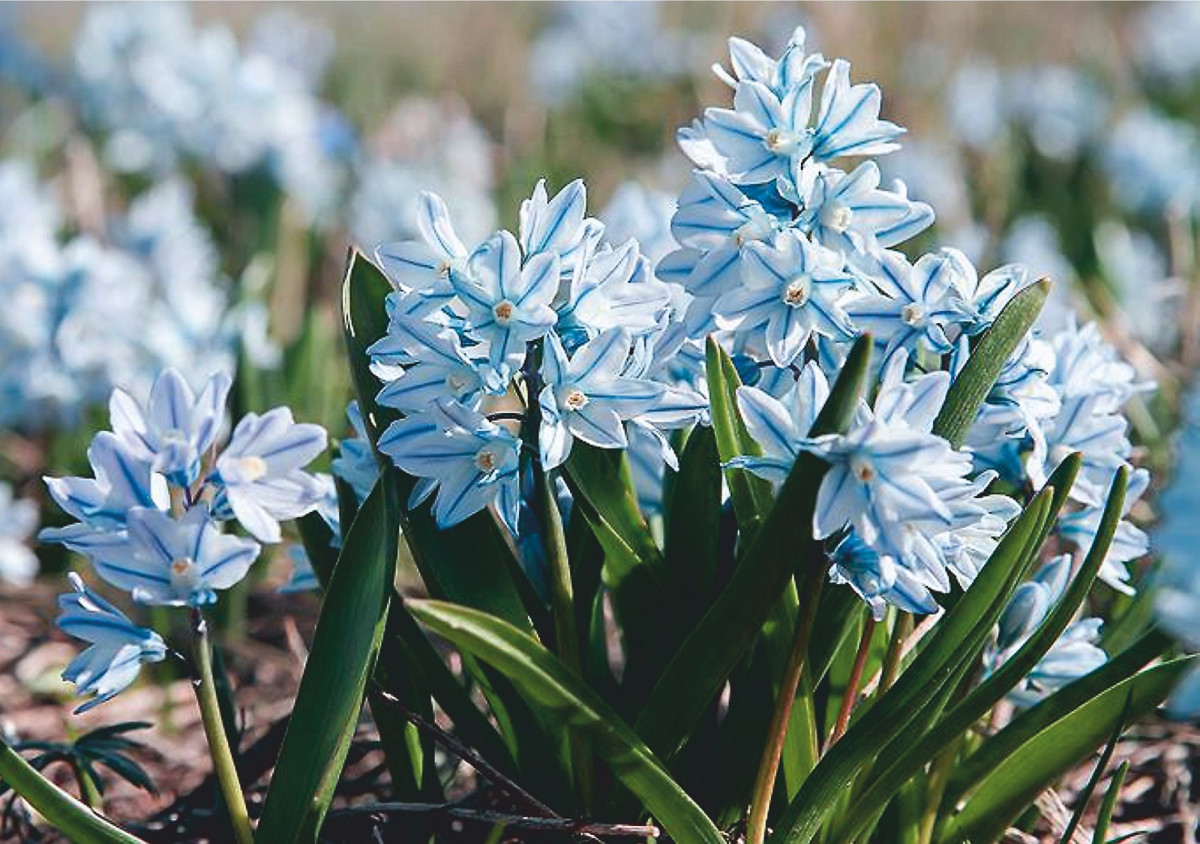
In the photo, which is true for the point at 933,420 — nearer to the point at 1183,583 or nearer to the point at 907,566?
the point at 907,566

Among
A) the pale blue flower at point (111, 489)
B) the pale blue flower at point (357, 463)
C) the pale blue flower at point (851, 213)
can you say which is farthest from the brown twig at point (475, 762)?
the pale blue flower at point (851, 213)

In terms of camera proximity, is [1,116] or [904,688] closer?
[904,688]

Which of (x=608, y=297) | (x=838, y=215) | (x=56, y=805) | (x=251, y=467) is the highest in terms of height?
(x=838, y=215)

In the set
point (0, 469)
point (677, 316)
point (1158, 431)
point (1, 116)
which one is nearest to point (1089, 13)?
point (1, 116)

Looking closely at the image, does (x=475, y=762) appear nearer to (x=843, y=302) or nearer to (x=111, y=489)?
(x=111, y=489)

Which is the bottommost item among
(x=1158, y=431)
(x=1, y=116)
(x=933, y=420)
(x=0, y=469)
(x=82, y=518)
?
(x=82, y=518)

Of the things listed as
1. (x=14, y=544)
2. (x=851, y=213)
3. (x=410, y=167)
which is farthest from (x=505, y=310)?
(x=410, y=167)
